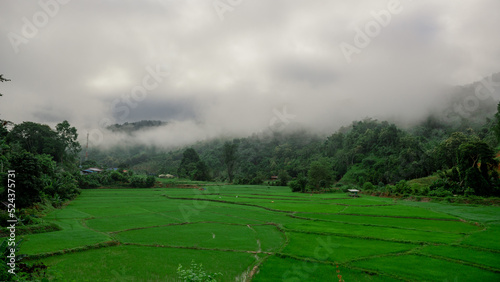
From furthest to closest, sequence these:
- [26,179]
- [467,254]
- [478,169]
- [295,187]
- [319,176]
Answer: [319,176] < [295,187] < [478,169] < [26,179] < [467,254]

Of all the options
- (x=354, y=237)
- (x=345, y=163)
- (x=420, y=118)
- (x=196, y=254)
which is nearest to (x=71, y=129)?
(x=196, y=254)

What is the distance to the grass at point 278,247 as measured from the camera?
13516mm

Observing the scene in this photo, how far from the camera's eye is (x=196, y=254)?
16641mm

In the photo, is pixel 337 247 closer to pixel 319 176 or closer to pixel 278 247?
pixel 278 247

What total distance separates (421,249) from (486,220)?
46.2ft

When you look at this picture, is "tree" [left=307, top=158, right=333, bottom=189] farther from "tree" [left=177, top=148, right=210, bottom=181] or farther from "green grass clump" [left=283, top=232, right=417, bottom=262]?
"green grass clump" [left=283, top=232, right=417, bottom=262]

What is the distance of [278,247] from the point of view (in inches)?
722

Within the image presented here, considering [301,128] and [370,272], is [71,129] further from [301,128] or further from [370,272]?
[301,128]

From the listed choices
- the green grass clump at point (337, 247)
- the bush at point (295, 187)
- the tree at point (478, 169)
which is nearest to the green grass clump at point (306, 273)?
the green grass clump at point (337, 247)

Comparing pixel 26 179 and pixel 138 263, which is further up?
pixel 26 179

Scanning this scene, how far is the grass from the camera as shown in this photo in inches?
532

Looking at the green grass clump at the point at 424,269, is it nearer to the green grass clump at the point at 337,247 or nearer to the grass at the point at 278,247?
the grass at the point at 278,247

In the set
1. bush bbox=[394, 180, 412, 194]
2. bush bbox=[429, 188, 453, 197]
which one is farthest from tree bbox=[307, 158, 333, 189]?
bush bbox=[429, 188, 453, 197]

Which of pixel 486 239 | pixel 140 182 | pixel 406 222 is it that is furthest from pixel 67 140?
pixel 486 239
